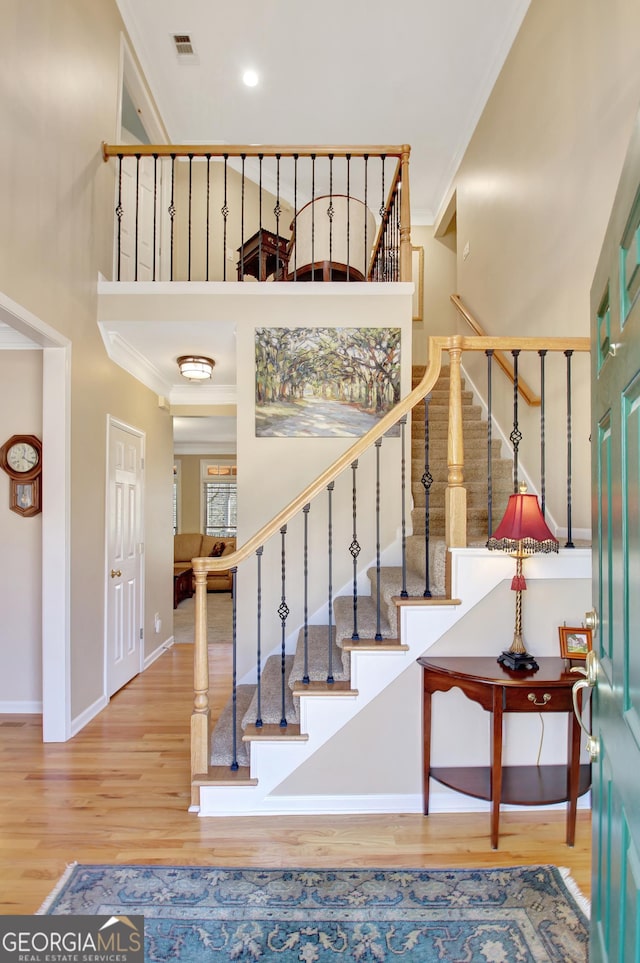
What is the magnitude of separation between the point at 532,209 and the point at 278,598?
10.6ft

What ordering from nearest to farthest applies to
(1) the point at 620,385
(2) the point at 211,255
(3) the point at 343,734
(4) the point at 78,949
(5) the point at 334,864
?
(1) the point at 620,385 < (4) the point at 78,949 < (5) the point at 334,864 < (3) the point at 343,734 < (2) the point at 211,255

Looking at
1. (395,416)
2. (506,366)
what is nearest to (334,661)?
(395,416)

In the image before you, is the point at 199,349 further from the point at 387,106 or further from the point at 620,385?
the point at 620,385

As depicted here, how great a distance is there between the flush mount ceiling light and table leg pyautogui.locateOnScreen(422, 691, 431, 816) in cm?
321

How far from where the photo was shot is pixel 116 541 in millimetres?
4293

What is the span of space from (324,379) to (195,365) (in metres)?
1.29

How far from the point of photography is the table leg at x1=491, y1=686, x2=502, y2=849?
2229 mm

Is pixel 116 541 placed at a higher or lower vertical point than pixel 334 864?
higher

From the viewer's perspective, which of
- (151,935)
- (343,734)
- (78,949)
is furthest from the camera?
(343,734)

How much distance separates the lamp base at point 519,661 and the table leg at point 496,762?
0.58 feet

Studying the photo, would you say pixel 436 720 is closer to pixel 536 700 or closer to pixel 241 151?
pixel 536 700

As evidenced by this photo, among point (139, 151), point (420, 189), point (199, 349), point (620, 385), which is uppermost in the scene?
point (420, 189)

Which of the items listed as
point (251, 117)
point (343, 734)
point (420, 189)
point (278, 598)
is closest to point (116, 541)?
point (278, 598)

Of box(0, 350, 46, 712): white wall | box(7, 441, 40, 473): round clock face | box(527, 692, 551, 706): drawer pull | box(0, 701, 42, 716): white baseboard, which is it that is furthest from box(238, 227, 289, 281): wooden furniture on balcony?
box(527, 692, 551, 706): drawer pull
